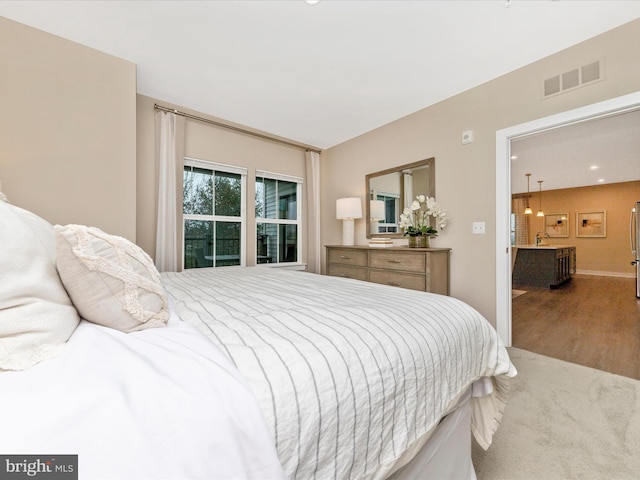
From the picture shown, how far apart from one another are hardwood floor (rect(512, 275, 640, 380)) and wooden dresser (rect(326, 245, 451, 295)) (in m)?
1.03

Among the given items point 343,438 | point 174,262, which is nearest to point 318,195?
point 174,262

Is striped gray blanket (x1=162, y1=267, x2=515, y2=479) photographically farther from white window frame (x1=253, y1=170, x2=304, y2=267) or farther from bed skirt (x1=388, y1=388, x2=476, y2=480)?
white window frame (x1=253, y1=170, x2=304, y2=267)

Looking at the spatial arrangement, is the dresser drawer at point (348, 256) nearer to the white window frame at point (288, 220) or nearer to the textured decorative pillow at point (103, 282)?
the white window frame at point (288, 220)

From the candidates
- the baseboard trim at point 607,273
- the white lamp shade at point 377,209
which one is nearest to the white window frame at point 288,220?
the white lamp shade at point 377,209

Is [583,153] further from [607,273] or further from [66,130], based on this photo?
[66,130]

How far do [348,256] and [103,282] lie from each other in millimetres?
3083

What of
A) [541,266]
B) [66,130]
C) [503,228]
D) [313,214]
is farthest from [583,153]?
[66,130]

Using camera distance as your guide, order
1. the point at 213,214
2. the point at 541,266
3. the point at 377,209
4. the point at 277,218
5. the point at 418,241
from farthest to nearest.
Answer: the point at 541,266
the point at 277,218
the point at 377,209
the point at 213,214
the point at 418,241

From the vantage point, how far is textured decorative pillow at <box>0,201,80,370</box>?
1.86 feet

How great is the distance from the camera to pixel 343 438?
0.65 metres

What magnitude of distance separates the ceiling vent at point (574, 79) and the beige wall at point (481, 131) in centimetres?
4

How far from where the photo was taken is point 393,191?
3725 millimetres

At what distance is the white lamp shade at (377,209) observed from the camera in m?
3.90

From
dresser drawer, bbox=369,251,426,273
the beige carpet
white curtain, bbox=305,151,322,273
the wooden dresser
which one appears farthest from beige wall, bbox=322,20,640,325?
white curtain, bbox=305,151,322,273
